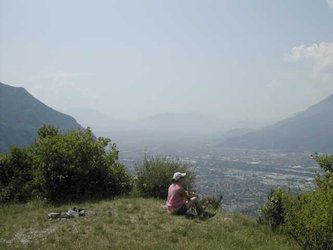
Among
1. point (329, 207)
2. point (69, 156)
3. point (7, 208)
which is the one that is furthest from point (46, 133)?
point (329, 207)

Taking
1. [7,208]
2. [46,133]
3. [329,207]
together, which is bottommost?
[7,208]

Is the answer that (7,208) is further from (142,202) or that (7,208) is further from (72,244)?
(72,244)

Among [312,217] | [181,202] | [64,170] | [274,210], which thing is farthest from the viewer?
[64,170]

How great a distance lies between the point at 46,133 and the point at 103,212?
7.60 m

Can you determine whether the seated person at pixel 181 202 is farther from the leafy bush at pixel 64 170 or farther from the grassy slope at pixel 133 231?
the leafy bush at pixel 64 170

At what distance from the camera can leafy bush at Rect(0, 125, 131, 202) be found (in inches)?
639

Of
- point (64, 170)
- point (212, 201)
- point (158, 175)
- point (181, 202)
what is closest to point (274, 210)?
point (181, 202)

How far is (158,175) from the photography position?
16.5 metres

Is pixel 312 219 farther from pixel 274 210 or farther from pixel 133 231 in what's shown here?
pixel 133 231

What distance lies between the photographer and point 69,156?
16.4 metres

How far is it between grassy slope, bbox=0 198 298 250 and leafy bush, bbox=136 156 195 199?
264 centimetres

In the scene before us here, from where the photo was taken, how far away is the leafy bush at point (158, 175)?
54.2ft

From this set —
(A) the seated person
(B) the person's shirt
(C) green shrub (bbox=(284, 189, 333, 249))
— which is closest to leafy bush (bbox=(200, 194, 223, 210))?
(A) the seated person

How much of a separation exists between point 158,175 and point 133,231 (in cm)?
585
